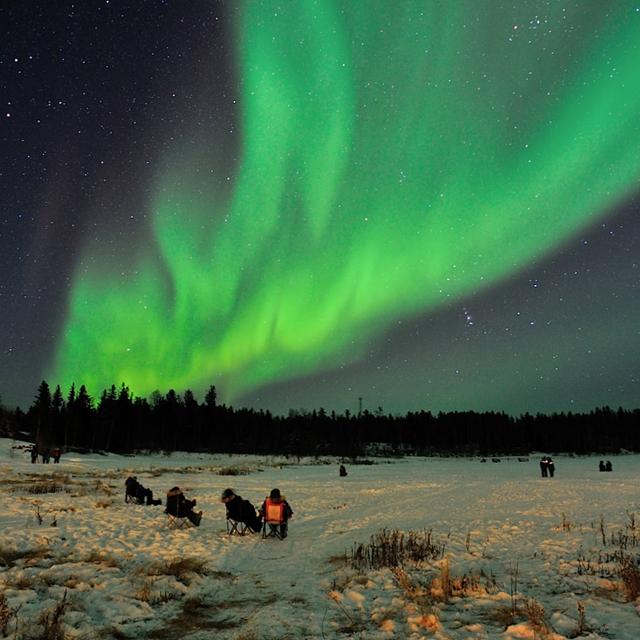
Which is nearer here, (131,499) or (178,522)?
(178,522)

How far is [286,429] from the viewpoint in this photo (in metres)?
137

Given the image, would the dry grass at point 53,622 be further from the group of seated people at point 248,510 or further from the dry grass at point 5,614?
the group of seated people at point 248,510

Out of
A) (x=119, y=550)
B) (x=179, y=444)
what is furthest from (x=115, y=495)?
(x=179, y=444)

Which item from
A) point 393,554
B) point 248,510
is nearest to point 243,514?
point 248,510

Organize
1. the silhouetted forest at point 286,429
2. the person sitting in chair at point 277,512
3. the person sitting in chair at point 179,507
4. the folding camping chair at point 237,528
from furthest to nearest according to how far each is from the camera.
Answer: the silhouetted forest at point 286,429
the person sitting in chair at point 179,507
the folding camping chair at point 237,528
the person sitting in chair at point 277,512

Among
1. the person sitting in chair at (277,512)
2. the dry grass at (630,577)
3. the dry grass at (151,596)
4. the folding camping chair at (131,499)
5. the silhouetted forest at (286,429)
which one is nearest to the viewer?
the dry grass at (630,577)

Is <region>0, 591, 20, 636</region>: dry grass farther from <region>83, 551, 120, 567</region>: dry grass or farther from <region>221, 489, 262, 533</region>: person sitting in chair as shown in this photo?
<region>221, 489, 262, 533</region>: person sitting in chair

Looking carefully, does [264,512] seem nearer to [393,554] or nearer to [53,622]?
[393,554]

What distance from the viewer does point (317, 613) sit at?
6738 millimetres

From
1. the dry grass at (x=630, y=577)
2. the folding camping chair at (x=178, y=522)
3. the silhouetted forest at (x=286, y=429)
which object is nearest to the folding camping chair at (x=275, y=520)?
the folding camping chair at (x=178, y=522)

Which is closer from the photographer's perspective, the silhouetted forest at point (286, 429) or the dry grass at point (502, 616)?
the dry grass at point (502, 616)

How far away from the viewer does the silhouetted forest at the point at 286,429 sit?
89.1m

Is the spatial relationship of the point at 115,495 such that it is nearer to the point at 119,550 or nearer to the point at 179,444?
the point at 119,550

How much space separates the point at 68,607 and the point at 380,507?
48.0 feet
